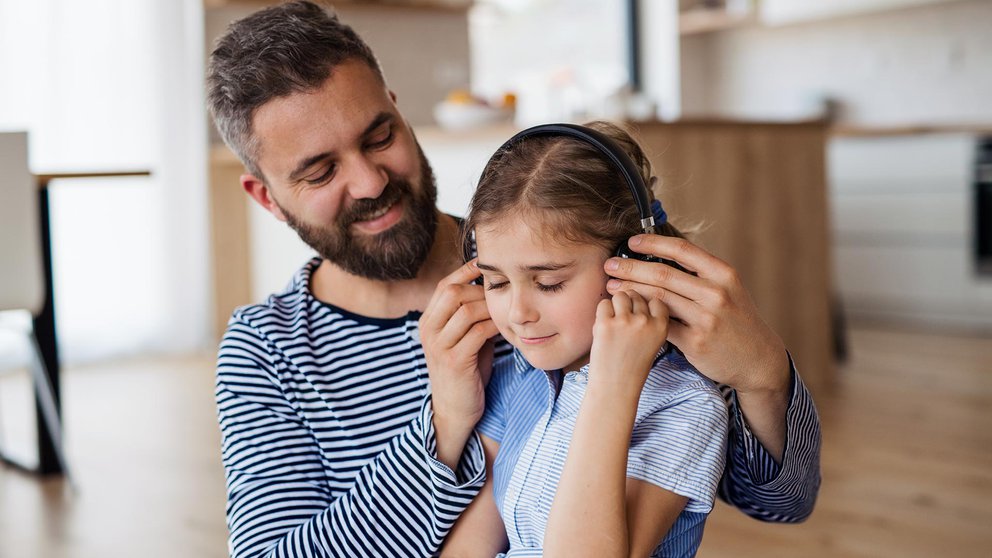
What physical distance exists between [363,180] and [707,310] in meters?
0.48

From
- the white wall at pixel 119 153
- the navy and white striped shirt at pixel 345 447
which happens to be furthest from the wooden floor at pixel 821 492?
the navy and white striped shirt at pixel 345 447

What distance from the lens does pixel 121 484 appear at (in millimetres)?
3293

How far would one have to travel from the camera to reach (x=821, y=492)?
2939 millimetres

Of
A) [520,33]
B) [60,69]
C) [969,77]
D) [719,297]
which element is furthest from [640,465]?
[520,33]

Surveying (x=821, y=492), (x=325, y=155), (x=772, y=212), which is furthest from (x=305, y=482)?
(x=772, y=212)

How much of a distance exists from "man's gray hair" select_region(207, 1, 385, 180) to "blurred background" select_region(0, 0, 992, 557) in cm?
165

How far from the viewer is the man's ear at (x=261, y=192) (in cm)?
144

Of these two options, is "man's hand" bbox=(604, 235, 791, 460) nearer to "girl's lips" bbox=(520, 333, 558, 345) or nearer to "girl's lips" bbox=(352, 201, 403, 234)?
"girl's lips" bbox=(520, 333, 558, 345)

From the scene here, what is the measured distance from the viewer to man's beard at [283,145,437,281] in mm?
1313

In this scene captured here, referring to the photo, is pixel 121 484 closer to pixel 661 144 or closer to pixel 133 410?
pixel 133 410

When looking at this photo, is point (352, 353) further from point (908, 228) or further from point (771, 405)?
point (908, 228)

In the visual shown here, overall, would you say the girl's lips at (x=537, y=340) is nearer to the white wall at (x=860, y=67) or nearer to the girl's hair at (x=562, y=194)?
the girl's hair at (x=562, y=194)

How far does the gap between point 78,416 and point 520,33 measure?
150 inches

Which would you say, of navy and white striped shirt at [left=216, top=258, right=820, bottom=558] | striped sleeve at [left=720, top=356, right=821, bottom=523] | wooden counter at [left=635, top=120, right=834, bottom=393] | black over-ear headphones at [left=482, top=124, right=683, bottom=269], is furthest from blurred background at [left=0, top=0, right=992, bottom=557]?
black over-ear headphones at [left=482, top=124, right=683, bottom=269]
